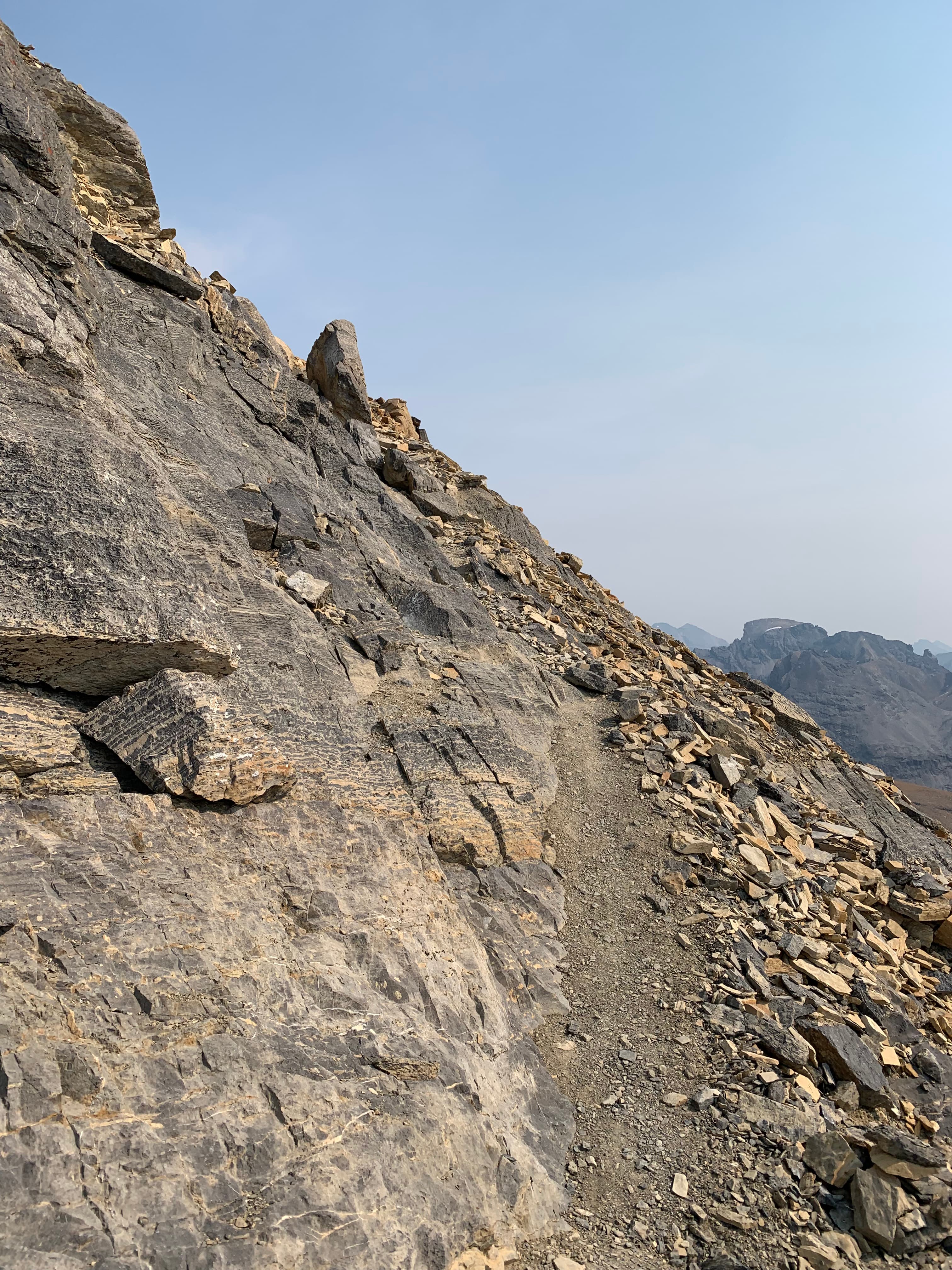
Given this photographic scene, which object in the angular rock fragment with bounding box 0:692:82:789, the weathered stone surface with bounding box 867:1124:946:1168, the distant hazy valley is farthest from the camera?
the distant hazy valley

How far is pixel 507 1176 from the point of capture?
848 centimetres

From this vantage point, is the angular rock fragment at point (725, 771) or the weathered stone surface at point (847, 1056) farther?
the angular rock fragment at point (725, 771)

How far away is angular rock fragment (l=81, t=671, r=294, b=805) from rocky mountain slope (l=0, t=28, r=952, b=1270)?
5 cm

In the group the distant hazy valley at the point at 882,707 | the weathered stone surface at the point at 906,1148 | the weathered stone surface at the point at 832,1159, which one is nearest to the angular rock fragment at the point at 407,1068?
the weathered stone surface at the point at 832,1159

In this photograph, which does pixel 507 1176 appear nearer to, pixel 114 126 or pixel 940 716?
pixel 114 126

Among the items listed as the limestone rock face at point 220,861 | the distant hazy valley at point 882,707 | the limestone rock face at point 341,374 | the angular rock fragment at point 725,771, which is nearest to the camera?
the limestone rock face at point 220,861

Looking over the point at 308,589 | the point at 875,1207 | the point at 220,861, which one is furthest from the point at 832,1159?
the point at 308,589

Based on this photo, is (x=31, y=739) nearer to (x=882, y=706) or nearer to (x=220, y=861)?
(x=220, y=861)

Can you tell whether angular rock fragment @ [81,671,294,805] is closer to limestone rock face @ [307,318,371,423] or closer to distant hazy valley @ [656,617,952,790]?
limestone rock face @ [307,318,371,423]

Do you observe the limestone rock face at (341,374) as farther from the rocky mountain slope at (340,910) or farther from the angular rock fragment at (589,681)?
the angular rock fragment at (589,681)

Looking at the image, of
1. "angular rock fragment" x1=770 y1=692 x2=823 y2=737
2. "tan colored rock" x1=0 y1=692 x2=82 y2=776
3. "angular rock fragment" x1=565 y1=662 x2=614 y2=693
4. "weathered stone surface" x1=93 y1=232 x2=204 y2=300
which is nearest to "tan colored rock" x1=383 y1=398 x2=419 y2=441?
"weathered stone surface" x1=93 y1=232 x2=204 y2=300

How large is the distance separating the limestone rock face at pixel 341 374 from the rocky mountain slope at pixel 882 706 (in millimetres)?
114893

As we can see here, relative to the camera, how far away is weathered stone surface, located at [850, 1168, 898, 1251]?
27.8 ft

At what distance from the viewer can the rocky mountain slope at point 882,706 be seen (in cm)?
11425
